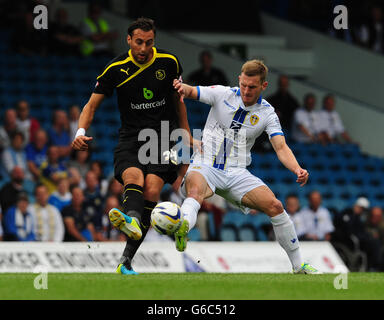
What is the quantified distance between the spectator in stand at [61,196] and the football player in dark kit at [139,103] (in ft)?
19.7

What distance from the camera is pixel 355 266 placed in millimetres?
16484

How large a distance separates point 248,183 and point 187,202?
2.73 feet

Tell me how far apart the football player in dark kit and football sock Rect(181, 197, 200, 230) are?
494 millimetres

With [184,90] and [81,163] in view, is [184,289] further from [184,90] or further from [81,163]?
[81,163]

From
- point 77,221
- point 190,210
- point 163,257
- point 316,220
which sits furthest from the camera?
point 316,220

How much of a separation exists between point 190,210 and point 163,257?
18.7 ft

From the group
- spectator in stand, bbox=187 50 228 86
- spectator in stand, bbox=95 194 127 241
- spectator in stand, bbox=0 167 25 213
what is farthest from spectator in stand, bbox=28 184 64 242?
spectator in stand, bbox=187 50 228 86

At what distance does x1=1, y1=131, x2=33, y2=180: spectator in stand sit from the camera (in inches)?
645

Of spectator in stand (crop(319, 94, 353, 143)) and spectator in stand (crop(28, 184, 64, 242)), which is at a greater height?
spectator in stand (crop(319, 94, 353, 143))

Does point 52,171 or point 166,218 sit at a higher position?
point 52,171

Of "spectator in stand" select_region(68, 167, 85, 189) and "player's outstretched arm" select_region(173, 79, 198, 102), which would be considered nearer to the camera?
"player's outstretched arm" select_region(173, 79, 198, 102)

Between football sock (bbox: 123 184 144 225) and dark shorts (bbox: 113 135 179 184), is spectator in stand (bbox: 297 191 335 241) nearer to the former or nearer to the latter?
dark shorts (bbox: 113 135 179 184)

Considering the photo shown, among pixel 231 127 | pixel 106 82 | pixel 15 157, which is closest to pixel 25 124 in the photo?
pixel 15 157

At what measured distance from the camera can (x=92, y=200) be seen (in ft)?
50.3
